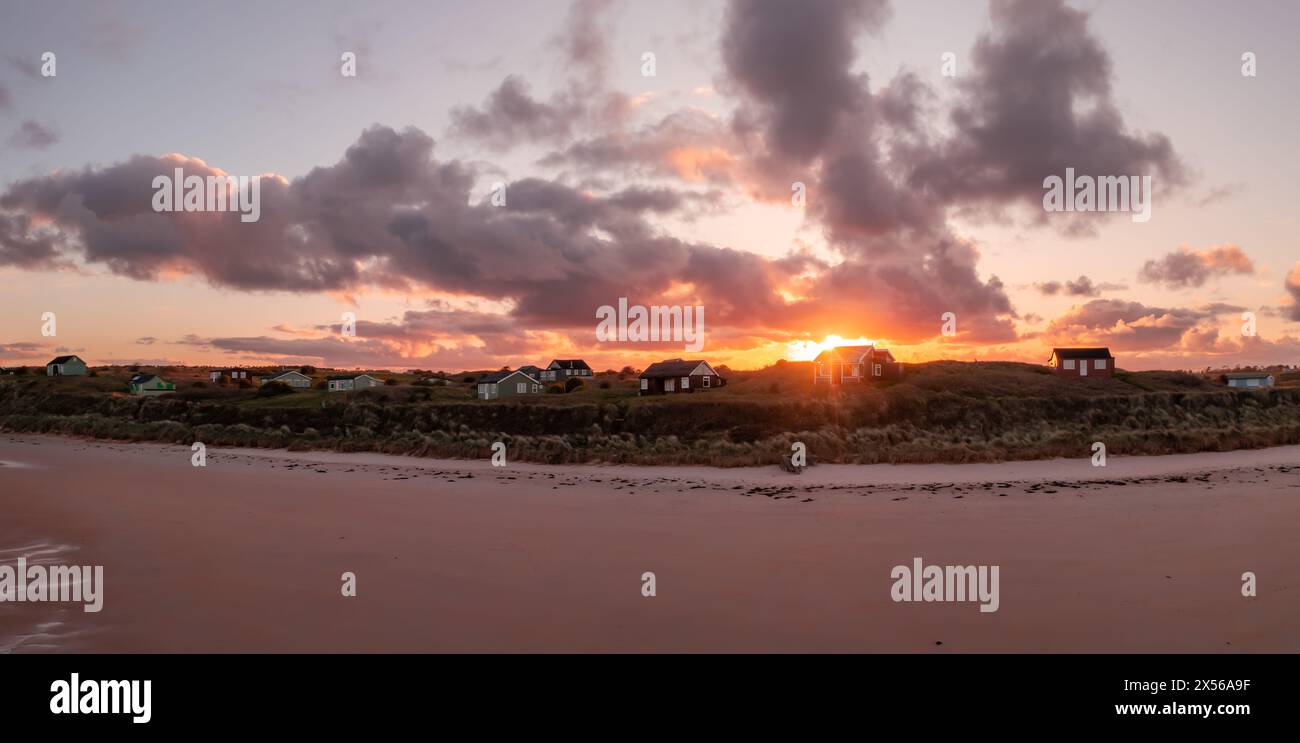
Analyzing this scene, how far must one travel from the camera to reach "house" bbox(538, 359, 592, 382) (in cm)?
9669

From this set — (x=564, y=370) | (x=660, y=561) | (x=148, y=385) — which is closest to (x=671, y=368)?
(x=564, y=370)

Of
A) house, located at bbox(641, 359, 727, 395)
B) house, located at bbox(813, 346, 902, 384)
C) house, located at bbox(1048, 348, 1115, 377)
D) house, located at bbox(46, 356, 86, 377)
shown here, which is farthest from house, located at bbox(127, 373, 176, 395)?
house, located at bbox(1048, 348, 1115, 377)

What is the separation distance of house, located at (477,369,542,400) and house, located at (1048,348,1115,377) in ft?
193

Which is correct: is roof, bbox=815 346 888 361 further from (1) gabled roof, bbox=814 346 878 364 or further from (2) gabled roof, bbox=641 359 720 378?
(2) gabled roof, bbox=641 359 720 378

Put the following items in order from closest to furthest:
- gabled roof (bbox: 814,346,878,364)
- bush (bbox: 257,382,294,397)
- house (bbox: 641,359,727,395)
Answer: gabled roof (bbox: 814,346,878,364) → house (bbox: 641,359,727,395) → bush (bbox: 257,382,294,397)

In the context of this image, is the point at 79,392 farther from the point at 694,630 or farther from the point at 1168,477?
the point at 1168,477

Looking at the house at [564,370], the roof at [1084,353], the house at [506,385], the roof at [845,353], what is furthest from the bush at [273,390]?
the roof at [1084,353]

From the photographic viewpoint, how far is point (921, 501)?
18297mm

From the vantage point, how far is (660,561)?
39.3 feet

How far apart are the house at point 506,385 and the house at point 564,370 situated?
2168 centimetres

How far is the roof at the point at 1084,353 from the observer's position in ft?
242

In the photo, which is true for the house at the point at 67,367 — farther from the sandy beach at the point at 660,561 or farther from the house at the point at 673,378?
the sandy beach at the point at 660,561

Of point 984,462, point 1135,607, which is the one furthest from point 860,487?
point 1135,607
